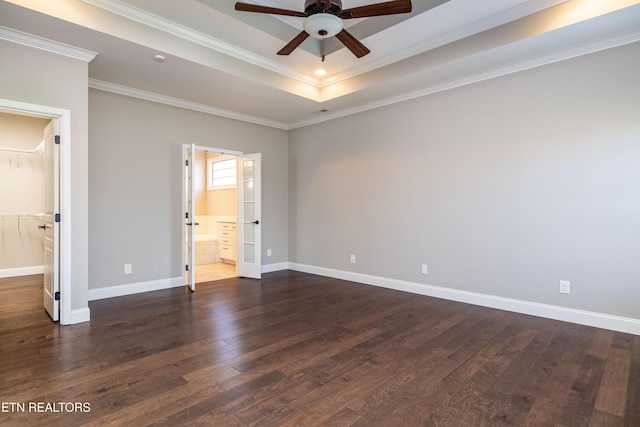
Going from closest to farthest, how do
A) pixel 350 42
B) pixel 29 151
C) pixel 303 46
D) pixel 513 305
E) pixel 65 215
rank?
pixel 350 42 < pixel 65 215 < pixel 513 305 < pixel 303 46 < pixel 29 151

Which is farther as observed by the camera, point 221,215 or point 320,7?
point 221,215

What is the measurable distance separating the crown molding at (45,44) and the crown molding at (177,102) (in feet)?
2.88

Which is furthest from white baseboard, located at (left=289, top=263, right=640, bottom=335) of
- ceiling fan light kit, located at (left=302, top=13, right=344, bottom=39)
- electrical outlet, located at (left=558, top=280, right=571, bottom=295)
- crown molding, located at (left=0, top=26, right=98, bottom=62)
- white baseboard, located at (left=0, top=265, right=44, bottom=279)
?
white baseboard, located at (left=0, top=265, right=44, bottom=279)

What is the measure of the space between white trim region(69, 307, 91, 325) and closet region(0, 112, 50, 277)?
132 inches

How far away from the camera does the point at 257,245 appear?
571 cm

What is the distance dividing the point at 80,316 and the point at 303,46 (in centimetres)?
393

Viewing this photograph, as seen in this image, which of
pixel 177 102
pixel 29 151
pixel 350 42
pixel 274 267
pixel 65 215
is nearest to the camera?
pixel 350 42

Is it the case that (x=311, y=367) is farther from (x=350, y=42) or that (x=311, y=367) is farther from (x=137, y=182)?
(x=137, y=182)

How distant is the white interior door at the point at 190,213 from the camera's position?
15.7 feet

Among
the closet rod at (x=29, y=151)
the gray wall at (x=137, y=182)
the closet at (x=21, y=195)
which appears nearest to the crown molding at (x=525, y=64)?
the gray wall at (x=137, y=182)

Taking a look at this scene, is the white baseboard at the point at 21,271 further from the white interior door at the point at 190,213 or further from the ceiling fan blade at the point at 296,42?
the ceiling fan blade at the point at 296,42

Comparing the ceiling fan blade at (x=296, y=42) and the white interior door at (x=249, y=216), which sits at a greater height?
the ceiling fan blade at (x=296, y=42)

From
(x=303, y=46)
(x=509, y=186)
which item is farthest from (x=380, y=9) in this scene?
(x=509, y=186)

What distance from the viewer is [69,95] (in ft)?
11.0
